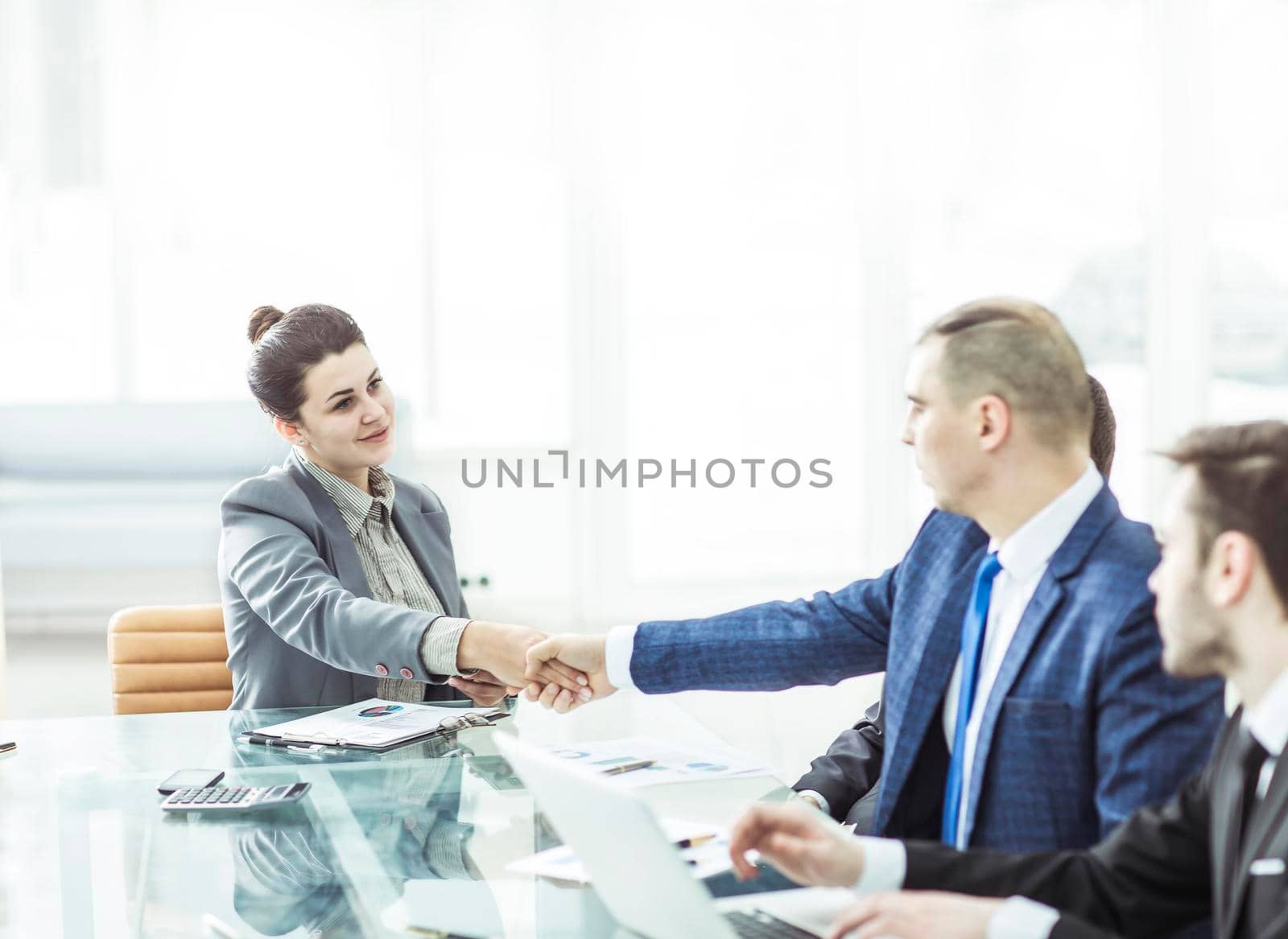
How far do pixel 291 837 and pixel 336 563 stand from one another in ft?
2.84

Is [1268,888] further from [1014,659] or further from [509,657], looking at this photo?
[509,657]

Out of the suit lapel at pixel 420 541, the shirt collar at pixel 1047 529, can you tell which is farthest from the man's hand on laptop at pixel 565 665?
the shirt collar at pixel 1047 529

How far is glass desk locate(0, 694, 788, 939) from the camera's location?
1.28 metres

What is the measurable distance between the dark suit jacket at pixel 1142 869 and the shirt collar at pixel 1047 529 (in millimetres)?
277

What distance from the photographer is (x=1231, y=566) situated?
1073 mm

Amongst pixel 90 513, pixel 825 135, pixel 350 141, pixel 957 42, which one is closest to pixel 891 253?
pixel 825 135

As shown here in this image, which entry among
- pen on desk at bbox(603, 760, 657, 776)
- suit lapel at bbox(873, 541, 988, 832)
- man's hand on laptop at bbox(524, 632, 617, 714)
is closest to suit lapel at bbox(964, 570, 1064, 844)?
suit lapel at bbox(873, 541, 988, 832)

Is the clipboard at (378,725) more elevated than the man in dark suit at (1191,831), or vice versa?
the man in dark suit at (1191,831)

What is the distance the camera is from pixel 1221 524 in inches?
42.6

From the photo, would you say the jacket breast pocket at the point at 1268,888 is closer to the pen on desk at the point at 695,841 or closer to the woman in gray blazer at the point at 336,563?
the pen on desk at the point at 695,841

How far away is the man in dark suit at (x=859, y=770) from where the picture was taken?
2.08 metres

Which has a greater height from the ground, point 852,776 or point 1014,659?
point 1014,659

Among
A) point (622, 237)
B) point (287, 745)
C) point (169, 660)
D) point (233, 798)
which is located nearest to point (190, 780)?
point (233, 798)

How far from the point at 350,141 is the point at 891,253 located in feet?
7.84
